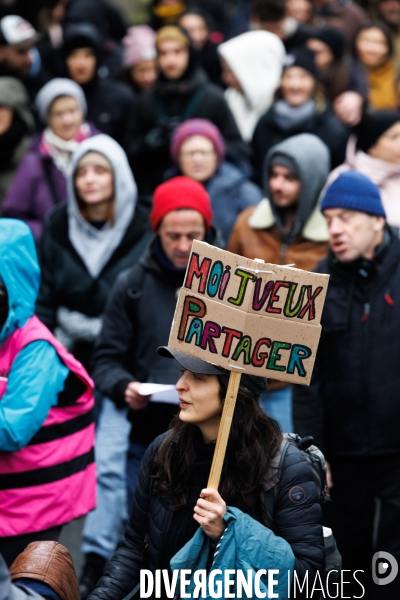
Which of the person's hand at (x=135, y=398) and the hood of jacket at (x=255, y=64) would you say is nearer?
the person's hand at (x=135, y=398)

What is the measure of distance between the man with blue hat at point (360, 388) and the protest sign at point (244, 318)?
173 centimetres

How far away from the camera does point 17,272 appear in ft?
14.9

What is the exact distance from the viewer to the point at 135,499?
399 centimetres

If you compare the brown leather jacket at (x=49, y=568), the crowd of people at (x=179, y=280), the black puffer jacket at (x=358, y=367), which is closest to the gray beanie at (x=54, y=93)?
the crowd of people at (x=179, y=280)

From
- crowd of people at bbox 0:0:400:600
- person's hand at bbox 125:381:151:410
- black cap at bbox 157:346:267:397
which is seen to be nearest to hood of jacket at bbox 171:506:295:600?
crowd of people at bbox 0:0:400:600

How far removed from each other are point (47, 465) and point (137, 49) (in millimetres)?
6651

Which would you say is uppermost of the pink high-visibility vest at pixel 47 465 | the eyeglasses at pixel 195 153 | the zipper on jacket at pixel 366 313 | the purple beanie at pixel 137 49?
the purple beanie at pixel 137 49

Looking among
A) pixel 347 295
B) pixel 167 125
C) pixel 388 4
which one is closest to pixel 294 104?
pixel 167 125

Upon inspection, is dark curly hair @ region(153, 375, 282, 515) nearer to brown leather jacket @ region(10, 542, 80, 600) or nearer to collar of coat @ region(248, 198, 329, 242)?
brown leather jacket @ region(10, 542, 80, 600)

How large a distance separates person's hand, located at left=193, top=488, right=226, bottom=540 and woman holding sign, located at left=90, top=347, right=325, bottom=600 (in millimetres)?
37

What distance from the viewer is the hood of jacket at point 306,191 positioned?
6.65 meters

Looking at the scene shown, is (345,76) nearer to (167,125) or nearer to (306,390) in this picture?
(167,125)

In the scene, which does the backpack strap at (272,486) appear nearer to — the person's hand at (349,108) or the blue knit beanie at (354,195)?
the blue knit beanie at (354,195)

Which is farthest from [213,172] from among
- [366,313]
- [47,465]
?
[47,465]
